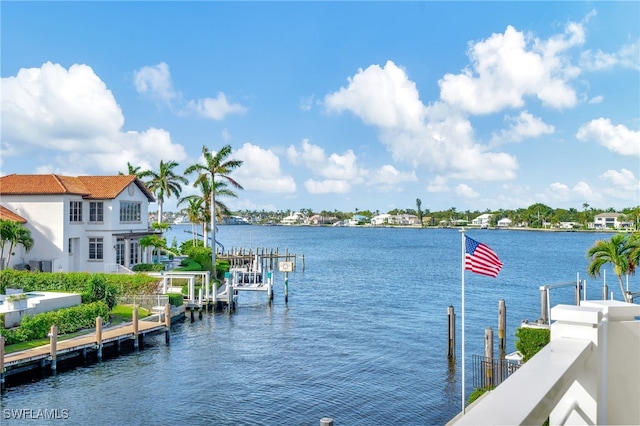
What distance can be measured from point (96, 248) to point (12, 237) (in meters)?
8.26

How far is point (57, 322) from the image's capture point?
2662 centimetres

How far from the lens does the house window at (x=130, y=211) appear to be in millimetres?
45969

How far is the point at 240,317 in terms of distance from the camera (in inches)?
1566

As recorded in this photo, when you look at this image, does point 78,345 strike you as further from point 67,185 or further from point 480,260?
point 67,185

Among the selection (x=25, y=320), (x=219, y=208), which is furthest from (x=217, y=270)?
(x=25, y=320)

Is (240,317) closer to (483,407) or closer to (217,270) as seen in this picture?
(217,270)

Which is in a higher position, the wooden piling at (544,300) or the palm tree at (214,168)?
the palm tree at (214,168)

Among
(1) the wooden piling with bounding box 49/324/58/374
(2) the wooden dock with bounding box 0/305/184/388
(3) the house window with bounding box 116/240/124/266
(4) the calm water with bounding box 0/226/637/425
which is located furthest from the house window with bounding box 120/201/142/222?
(1) the wooden piling with bounding box 49/324/58/374

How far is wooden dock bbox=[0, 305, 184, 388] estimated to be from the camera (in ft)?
71.4

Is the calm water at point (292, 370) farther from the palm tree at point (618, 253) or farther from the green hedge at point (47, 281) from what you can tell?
the palm tree at point (618, 253)

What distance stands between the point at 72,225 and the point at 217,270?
16.8 m

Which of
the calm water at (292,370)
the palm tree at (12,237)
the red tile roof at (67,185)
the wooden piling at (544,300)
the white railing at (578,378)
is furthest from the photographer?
the red tile roof at (67,185)

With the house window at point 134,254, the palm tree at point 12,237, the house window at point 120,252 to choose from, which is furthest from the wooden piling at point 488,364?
the house window at point 134,254

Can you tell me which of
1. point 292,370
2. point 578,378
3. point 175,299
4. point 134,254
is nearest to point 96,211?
point 134,254
